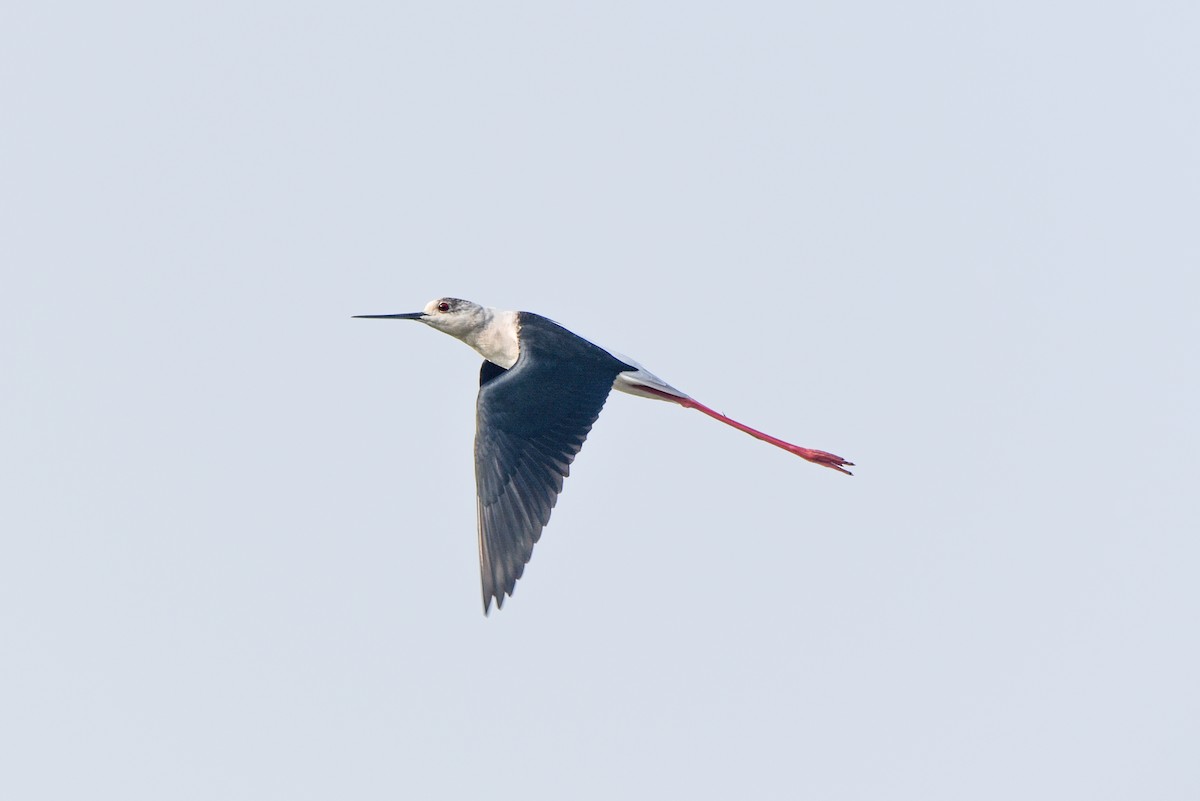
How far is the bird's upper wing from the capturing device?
10758 millimetres

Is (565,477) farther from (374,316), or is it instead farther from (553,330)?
(374,316)

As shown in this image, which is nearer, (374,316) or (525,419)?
(525,419)

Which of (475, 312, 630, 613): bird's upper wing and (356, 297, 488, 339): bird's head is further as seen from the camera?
(356, 297, 488, 339): bird's head

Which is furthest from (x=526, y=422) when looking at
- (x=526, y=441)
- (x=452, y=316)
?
(x=452, y=316)

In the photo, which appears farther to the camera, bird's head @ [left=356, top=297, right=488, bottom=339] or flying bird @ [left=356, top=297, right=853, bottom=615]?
bird's head @ [left=356, top=297, right=488, bottom=339]

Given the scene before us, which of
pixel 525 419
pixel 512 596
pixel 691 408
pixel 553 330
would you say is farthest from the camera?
pixel 691 408

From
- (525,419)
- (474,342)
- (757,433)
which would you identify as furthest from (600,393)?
(757,433)

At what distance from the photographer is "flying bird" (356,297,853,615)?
425 inches

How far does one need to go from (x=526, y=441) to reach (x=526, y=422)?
12cm

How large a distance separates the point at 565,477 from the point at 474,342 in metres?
1.93

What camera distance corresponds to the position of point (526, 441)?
36.6 ft

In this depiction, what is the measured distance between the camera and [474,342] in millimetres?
12734

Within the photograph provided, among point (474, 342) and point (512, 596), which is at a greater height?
point (474, 342)

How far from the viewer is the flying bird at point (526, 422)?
10.8m
